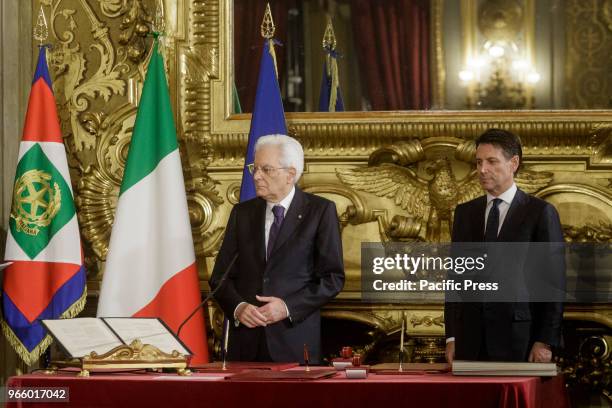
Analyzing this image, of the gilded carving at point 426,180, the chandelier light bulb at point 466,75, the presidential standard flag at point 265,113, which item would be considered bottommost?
the gilded carving at point 426,180

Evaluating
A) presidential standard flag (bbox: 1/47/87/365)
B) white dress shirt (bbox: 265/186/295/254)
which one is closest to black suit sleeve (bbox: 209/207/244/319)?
white dress shirt (bbox: 265/186/295/254)

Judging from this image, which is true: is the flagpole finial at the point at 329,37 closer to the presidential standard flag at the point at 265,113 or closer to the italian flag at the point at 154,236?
the presidential standard flag at the point at 265,113

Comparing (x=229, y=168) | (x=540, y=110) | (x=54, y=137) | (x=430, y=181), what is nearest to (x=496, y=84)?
(x=540, y=110)

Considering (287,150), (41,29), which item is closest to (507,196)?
(287,150)

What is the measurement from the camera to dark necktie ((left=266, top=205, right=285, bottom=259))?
4473mm

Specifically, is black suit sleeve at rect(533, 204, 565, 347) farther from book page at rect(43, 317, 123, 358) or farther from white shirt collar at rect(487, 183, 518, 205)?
book page at rect(43, 317, 123, 358)

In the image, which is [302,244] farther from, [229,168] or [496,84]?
[496,84]

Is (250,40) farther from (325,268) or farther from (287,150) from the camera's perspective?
(325,268)

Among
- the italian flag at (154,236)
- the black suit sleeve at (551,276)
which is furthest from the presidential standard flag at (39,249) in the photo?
the black suit sleeve at (551,276)

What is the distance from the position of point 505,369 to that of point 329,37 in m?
2.81

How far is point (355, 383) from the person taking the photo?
3.20 metres

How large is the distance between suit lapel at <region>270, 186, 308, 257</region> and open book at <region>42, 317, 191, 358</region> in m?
0.90

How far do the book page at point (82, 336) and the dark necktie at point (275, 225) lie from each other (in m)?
1.03

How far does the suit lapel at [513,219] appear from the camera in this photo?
4309 mm
